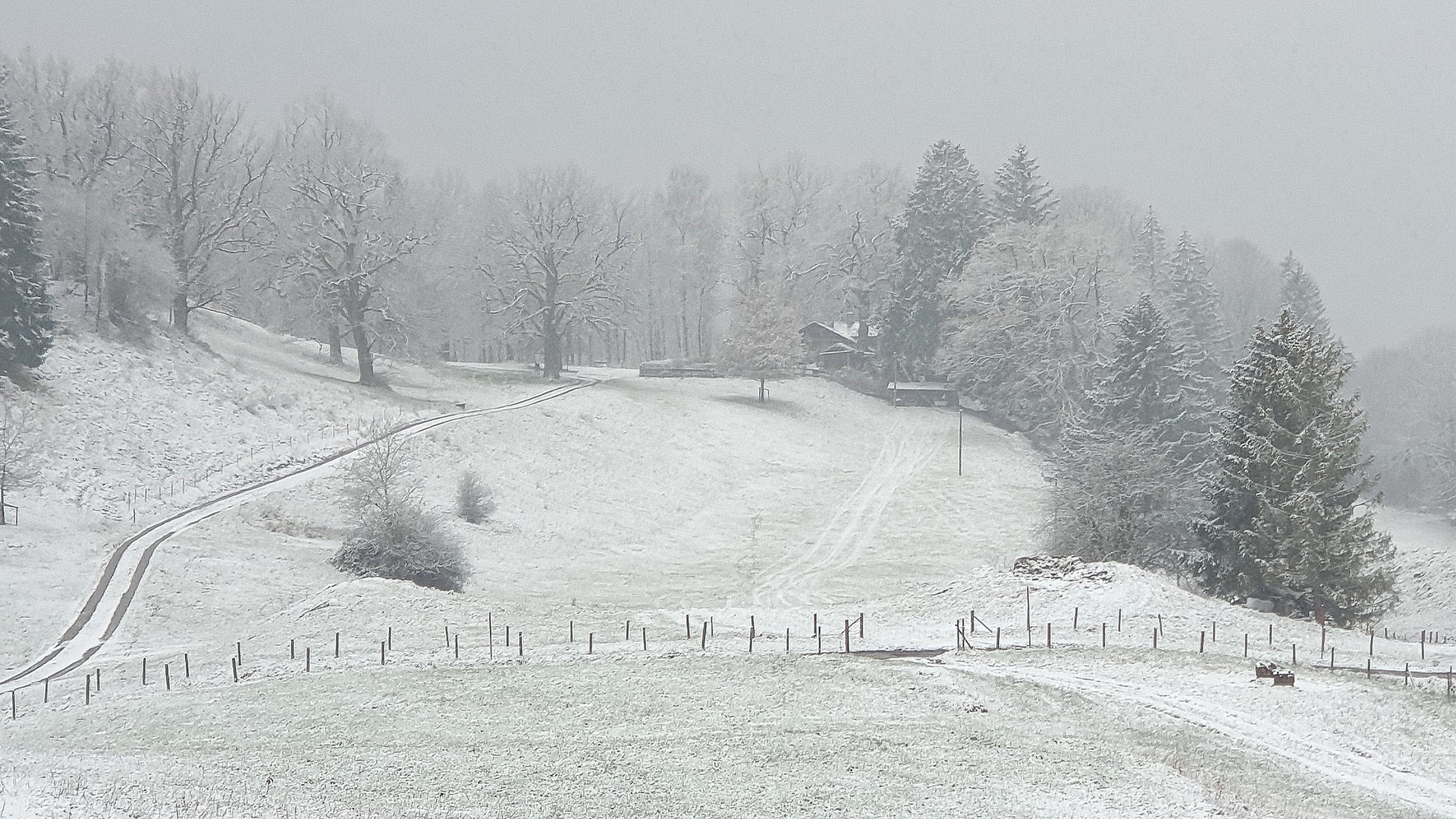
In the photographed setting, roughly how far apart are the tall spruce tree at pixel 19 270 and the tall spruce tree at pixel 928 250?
59.6 meters

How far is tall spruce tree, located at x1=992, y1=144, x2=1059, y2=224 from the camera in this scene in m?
87.2

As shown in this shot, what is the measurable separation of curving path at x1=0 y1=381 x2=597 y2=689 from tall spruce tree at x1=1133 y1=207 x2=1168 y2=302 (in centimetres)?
6243

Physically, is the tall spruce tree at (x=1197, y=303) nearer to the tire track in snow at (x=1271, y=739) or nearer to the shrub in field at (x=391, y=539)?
the shrub in field at (x=391, y=539)

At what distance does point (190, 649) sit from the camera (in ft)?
102

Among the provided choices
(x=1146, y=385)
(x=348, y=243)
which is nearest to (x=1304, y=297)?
(x=1146, y=385)

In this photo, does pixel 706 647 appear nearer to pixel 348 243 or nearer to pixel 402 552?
pixel 402 552

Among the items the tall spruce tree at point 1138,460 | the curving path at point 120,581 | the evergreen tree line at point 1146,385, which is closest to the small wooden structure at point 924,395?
the evergreen tree line at point 1146,385

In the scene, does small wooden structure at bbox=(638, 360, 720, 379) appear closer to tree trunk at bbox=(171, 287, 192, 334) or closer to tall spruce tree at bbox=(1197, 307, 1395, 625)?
tree trunk at bbox=(171, 287, 192, 334)

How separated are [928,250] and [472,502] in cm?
5174

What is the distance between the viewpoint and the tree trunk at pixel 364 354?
224 ft

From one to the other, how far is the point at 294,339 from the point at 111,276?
22.3 meters

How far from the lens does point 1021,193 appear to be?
87938 mm

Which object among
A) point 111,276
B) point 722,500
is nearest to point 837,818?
point 722,500

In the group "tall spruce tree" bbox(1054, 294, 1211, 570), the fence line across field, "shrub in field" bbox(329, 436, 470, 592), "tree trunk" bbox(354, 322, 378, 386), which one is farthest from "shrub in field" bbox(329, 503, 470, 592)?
"tree trunk" bbox(354, 322, 378, 386)
